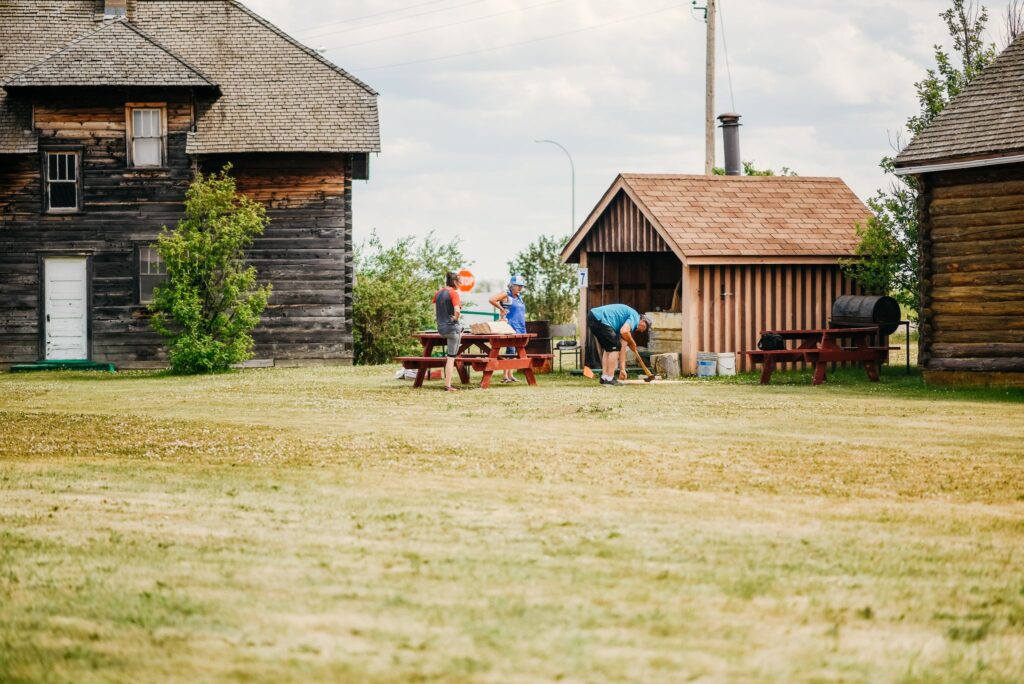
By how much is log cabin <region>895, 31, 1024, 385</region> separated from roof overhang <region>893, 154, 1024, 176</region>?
2 centimetres

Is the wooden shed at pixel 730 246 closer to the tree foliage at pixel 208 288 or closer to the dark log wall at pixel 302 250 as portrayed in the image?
the dark log wall at pixel 302 250

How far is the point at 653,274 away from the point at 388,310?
7.73m

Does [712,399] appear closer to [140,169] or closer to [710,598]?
[710,598]

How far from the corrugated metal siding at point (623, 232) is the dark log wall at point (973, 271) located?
215 inches

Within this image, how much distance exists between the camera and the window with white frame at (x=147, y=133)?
98.7 feet

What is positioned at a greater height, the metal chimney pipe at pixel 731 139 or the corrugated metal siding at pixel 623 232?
the metal chimney pipe at pixel 731 139

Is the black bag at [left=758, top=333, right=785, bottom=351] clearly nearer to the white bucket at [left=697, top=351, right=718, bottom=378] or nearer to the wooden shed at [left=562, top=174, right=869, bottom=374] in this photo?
the white bucket at [left=697, top=351, right=718, bottom=378]

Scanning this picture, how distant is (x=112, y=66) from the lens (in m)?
29.3

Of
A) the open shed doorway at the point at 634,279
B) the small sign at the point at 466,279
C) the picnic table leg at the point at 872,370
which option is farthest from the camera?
the small sign at the point at 466,279

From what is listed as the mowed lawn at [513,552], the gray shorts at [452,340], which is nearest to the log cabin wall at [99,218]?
the gray shorts at [452,340]

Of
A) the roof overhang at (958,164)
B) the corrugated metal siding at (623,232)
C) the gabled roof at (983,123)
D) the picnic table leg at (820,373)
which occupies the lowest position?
the picnic table leg at (820,373)

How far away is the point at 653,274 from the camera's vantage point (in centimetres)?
2878

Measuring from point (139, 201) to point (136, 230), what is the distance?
2.20 feet

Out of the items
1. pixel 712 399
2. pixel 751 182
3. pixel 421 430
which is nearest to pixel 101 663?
pixel 421 430
